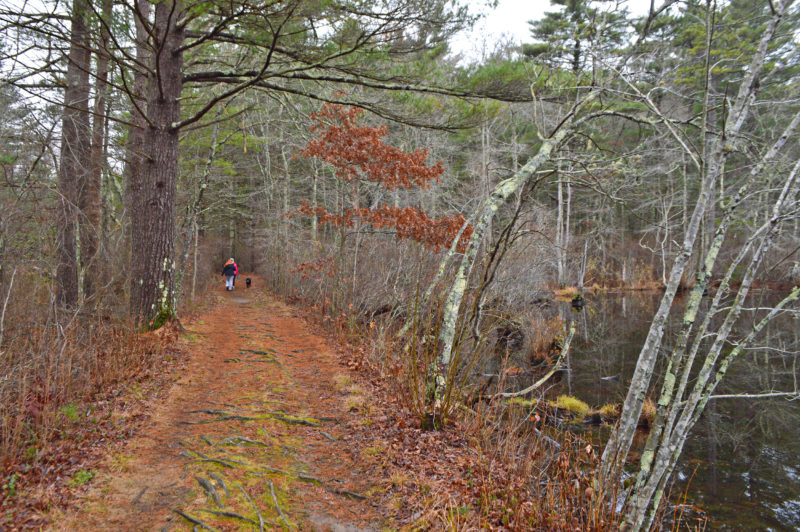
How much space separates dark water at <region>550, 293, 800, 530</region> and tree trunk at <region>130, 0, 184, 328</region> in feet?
23.6

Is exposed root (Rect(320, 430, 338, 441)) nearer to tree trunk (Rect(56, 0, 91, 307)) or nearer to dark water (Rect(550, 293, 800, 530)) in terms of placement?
dark water (Rect(550, 293, 800, 530))

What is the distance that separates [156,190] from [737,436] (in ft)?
32.8

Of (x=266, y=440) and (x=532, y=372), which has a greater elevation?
(x=266, y=440)

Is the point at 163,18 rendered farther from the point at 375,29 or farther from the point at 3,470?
the point at 3,470

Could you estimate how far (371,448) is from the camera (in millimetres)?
4289

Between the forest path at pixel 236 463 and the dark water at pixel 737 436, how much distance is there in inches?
112

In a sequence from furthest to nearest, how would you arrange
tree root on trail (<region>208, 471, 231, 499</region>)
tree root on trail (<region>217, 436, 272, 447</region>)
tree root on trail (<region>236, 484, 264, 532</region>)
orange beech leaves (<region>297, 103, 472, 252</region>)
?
orange beech leaves (<region>297, 103, 472, 252</region>) → tree root on trail (<region>217, 436, 272, 447</region>) → tree root on trail (<region>208, 471, 231, 499</region>) → tree root on trail (<region>236, 484, 264, 532</region>)

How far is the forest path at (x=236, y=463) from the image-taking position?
122 inches

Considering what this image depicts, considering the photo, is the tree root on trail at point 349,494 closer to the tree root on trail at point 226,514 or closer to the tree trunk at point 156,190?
the tree root on trail at point 226,514

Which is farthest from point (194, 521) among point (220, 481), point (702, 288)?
point (702, 288)

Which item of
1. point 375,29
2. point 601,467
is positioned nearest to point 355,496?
point 601,467

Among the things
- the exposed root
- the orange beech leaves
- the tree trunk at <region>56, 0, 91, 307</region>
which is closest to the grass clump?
the exposed root

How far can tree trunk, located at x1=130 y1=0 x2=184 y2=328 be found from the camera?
271 inches

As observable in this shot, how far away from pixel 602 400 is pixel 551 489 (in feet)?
19.6
